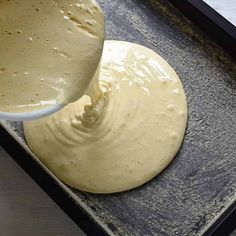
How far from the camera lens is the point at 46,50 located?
80 cm

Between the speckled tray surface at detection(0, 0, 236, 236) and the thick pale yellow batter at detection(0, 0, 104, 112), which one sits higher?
the thick pale yellow batter at detection(0, 0, 104, 112)

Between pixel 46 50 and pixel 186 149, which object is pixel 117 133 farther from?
pixel 46 50

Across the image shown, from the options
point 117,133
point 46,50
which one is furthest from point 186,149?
point 46,50

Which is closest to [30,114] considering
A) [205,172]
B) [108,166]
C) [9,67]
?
[9,67]

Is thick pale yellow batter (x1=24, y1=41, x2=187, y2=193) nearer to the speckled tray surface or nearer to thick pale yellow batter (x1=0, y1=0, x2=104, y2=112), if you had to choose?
the speckled tray surface

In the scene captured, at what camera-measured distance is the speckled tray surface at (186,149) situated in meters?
0.98

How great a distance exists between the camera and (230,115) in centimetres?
105

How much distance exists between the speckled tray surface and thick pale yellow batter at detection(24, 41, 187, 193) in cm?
2

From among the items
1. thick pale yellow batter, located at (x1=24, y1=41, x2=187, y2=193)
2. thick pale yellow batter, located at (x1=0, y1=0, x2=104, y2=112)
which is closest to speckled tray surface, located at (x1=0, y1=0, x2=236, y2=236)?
thick pale yellow batter, located at (x1=24, y1=41, x2=187, y2=193)

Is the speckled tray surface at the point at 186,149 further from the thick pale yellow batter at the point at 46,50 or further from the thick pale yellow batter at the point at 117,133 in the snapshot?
the thick pale yellow batter at the point at 46,50

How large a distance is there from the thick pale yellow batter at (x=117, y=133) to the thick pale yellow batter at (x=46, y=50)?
186 millimetres

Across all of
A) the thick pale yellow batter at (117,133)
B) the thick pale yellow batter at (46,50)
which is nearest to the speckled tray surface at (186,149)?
the thick pale yellow batter at (117,133)

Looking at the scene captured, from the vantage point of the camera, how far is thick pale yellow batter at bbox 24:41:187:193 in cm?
99

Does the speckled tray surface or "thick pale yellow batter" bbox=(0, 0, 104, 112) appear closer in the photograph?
"thick pale yellow batter" bbox=(0, 0, 104, 112)
